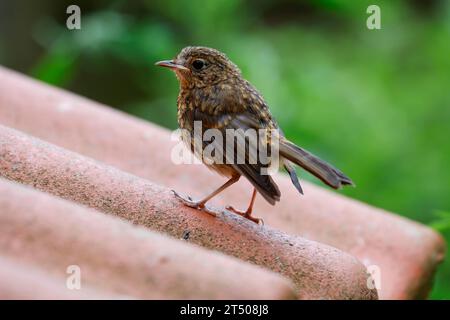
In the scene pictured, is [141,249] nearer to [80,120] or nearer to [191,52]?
[191,52]

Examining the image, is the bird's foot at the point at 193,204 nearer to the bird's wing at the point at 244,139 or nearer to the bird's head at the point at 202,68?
the bird's wing at the point at 244,139

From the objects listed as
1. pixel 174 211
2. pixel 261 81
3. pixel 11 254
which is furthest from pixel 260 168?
pixel 261 81

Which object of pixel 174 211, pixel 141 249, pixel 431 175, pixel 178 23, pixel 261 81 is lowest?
pixel 141 249

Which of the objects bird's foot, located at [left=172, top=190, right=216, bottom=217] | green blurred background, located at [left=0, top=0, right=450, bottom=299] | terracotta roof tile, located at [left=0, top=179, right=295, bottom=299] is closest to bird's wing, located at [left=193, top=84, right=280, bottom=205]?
bird's foot, located at [left=172, top=190, right=216, bottom=217]

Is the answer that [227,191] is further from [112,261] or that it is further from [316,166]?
[112,261]

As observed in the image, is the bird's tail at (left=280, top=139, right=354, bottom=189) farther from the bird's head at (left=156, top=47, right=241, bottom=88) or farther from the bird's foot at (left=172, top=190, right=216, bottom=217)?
the bird's head at (left=156, top=47, right=241, bottom=88)

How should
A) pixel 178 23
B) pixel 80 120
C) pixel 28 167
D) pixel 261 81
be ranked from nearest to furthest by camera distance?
pixel 28 167 → pixel 80 120 → pixel 261 81 → pixel 178 23
